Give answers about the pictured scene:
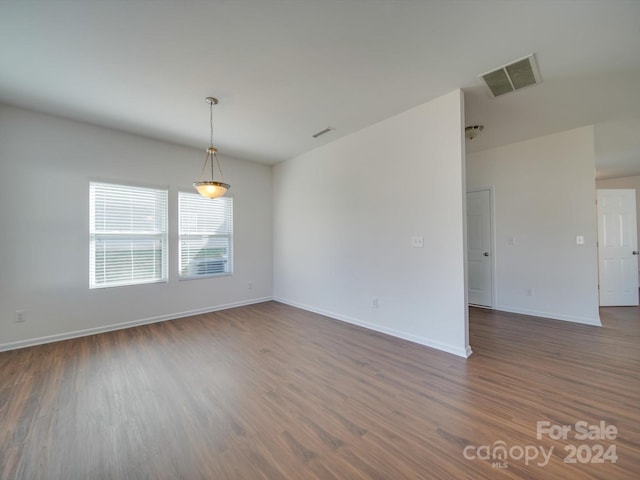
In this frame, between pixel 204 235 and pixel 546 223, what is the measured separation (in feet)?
19.1

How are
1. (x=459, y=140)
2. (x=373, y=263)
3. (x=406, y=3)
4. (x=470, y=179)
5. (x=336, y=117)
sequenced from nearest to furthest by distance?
(x=406, y=3), (x=459, y=140), (x=336, y=117), (x=373, y=263), (x=470, y=179)

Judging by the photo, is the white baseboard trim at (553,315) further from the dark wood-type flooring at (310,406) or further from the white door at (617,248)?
the white door at (617,248)

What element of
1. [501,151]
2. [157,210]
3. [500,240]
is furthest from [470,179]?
[157,210]

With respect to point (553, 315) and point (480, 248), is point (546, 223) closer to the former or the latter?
point (480, 248)

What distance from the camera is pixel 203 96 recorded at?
288 cm

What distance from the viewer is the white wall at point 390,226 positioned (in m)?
2.91

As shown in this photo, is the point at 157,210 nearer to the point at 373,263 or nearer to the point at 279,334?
the point at 279,334

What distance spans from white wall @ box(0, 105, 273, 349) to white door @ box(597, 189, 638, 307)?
768 cm

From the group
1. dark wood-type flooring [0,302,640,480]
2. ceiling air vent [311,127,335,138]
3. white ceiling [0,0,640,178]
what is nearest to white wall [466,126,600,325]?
white ceiling [0,0,640,178]

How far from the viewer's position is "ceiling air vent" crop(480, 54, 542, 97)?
2371 mm

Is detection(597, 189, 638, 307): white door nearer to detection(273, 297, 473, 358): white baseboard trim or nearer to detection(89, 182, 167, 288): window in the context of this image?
detection(273, 297, 473, 358): white baseboard trim

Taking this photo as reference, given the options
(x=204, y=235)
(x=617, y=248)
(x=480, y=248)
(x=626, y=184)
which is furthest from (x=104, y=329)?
(x=626, y=184)

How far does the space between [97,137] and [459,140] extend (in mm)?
4790

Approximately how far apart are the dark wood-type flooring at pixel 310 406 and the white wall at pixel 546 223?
0.76 metres
